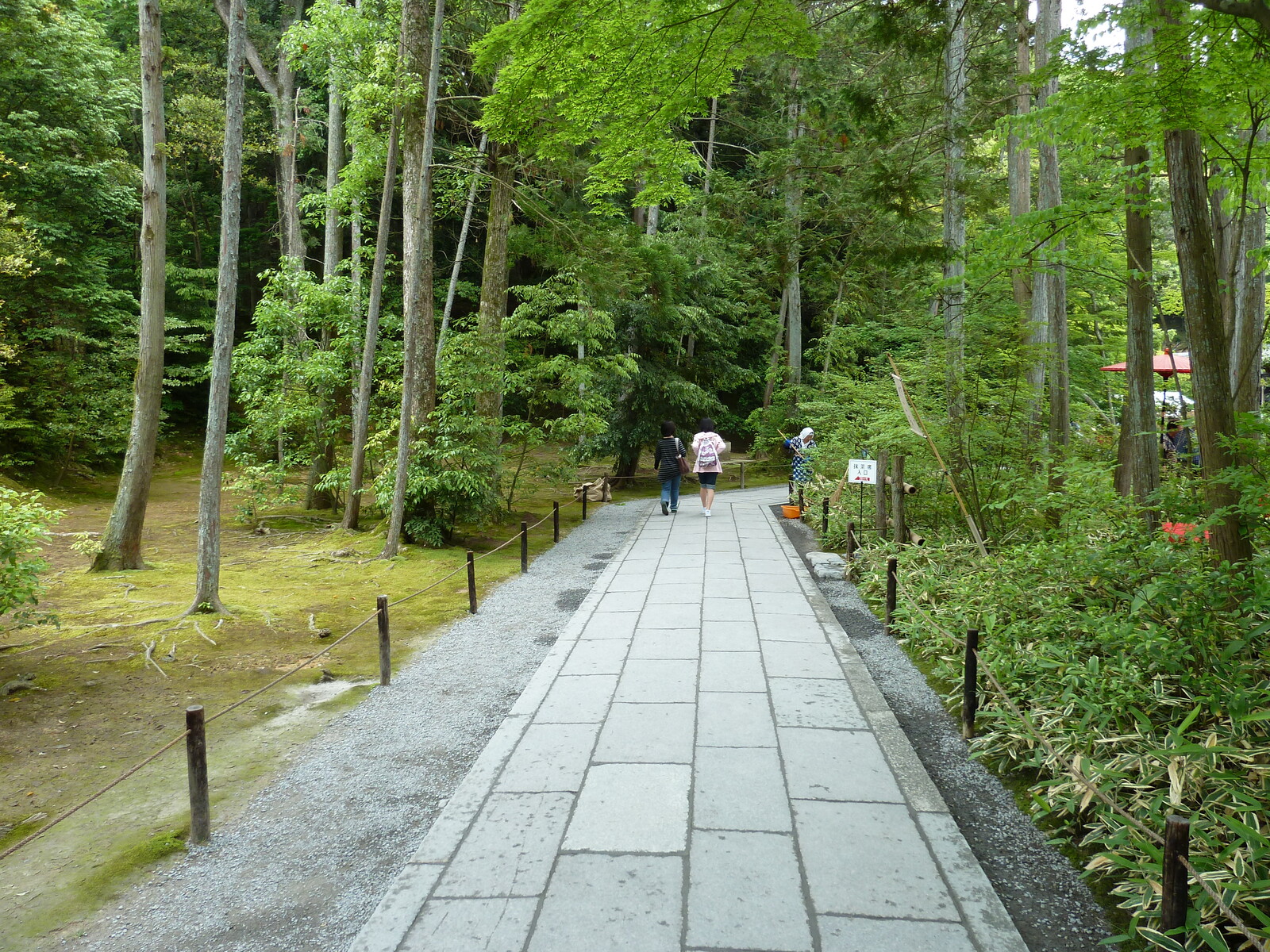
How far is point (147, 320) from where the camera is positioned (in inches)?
330

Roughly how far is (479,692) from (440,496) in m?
5.41

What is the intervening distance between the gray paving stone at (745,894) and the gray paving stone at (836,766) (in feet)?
1.73

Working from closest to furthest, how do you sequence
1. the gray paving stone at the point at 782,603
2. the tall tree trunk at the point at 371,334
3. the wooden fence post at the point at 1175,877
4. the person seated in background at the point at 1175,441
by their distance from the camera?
the wooden fence post at the point at 1175,877, the gray paving stone at the point at 782,603, the person seated in background at the point at 1175,441, the tall tree trunk at the point at 371,334

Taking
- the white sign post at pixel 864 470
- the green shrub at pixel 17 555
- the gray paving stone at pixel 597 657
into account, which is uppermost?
the white sign post at pixel 864 470

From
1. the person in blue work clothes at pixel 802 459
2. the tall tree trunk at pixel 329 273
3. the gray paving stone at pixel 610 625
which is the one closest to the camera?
the gray paving stone at pixel 610 625

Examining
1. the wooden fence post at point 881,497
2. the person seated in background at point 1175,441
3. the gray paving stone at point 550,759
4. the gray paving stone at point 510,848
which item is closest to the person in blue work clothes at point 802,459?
the wooden fence post at point 881,497

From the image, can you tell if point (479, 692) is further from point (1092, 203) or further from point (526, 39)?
point (1092, 203)

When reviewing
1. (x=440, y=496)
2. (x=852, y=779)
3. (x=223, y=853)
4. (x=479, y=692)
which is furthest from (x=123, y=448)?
(x=852, y=779)

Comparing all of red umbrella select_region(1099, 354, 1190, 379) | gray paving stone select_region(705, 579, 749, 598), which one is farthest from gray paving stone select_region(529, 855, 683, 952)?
red umbrella select_region(1099, 354, 1190, 379)

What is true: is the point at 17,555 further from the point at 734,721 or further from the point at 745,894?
the point at 745,894

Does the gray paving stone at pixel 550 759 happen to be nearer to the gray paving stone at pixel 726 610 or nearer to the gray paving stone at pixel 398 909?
the gray paving stone at pixel 398 909

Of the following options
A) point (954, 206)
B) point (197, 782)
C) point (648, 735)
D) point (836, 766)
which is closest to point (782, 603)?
point (648, 735)

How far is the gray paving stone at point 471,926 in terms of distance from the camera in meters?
2.65

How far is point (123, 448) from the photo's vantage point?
1770 centimetres
